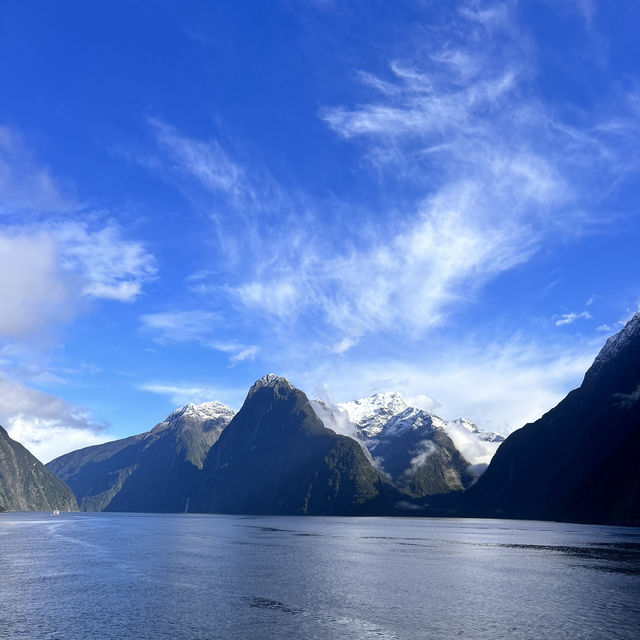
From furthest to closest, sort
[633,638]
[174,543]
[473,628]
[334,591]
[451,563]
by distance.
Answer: [174,543], [451,563], [334,591], [473,628], [633,638]

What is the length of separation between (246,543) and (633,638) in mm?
130370

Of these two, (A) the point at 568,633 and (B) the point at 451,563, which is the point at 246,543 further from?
(A) the point at 568,633

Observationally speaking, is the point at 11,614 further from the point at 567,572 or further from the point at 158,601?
the point at 567,572

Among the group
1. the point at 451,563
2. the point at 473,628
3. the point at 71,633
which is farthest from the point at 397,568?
the point at 71,633

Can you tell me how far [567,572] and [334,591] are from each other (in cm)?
4937

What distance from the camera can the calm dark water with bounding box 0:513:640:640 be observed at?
196ft

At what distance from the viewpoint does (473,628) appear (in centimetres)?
6097

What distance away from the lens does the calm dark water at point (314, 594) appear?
59.7 metres

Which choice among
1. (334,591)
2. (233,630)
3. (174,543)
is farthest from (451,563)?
(174,543)

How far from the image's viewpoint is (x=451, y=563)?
12094 cm

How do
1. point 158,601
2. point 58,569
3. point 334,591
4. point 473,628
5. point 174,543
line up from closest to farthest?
point 473,628 → point 158,601 → point 334,591 → point 58,569 → point 174,543

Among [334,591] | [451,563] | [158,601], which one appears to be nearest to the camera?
[158,601]

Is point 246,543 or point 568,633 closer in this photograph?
point 568,633

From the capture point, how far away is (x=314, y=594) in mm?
80000
